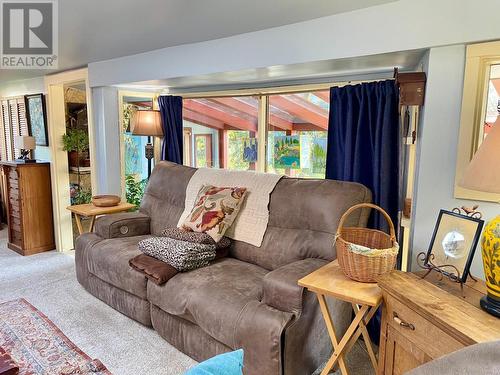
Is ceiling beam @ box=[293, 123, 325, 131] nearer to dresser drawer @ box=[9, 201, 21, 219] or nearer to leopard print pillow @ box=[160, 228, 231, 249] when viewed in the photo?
leopard print pillow @ box=[160, 228, 231, 249]

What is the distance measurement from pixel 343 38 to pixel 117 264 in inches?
85.6

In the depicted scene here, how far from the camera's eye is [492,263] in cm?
118

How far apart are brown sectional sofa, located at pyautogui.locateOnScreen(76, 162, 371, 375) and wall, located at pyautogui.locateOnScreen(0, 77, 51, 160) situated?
1.98m

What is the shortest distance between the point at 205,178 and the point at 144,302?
110cm

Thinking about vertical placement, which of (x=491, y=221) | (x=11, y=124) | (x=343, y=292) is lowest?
(x=343, y=292)

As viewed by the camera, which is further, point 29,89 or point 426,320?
point 29,89

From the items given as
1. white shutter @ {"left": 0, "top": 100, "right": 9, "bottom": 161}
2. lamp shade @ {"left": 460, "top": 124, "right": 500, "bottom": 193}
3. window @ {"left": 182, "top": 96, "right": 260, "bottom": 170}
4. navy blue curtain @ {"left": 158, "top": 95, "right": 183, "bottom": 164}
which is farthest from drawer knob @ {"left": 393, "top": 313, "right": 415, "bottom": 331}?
white shutter @ {"left": 0, "top": 100, "right": 9, "bottom": 161}

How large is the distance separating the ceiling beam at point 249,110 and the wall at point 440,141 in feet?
5.10

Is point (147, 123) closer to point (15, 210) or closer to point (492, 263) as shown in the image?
point (15, 210)

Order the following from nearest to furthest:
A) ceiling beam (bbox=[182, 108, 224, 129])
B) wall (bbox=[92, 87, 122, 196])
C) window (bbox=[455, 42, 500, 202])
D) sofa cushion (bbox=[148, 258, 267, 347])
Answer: window (bbox=[455, 42, 500, 202]) < sofa cushion (bbox=[148, 258, 267, 347]) < wall (bbox=[92, 87, 122, 196]) < ceiling beam (bbox=[182, 108, 224, 129])

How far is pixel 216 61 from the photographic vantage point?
8.63ft

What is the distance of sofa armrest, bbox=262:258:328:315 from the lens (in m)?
1.75

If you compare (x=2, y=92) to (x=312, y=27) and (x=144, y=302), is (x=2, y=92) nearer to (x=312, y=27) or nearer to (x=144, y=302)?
(x=144, y=302)

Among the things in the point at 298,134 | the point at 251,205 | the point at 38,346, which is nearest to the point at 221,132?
the point at 298,134
